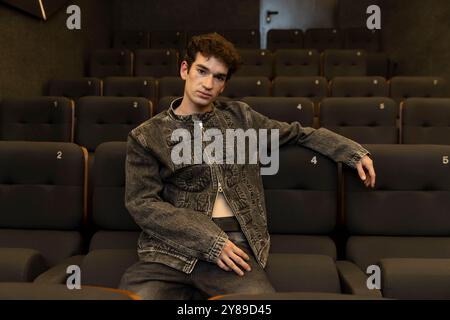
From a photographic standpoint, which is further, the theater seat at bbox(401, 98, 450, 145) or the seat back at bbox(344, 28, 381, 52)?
the seat back at bbox(344, 28, 381, 52)

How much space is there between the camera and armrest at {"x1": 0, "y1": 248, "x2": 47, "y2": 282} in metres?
0.59

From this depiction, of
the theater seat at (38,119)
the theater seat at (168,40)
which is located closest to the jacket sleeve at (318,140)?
the theater seat at (38,119)

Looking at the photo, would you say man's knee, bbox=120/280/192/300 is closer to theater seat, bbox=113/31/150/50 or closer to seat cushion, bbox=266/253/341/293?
seat cushion, bbox=266/253/341/293

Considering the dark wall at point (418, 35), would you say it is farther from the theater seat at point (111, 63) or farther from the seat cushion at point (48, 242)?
the seat cushion at point (48, 242)

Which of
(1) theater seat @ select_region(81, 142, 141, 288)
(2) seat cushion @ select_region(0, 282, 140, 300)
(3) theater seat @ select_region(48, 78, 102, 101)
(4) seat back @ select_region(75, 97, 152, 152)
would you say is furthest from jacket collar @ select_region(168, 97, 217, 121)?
(3) theater seat @ select_region(48, 78, 102, 101)

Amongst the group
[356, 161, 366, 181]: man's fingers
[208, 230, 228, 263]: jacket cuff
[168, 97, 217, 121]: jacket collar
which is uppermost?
[168, 97, 217, 121]: jacket collar

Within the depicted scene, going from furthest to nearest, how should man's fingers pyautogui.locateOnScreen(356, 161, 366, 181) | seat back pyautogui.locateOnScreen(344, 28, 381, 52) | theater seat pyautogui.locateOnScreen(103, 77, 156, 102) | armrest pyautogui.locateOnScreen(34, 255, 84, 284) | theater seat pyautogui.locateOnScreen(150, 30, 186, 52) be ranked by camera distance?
theater seat pyautogui.locateOnScreen(150, 30, 186, 52) → seat back pyautogui.locateOnScreen(344, 28, 381, 52) → theater seat pyautogui.locateOnScreen(103, 77, 156, 102) → man's fingers pyautogui.locateOnScreen(356, 161, 366, 181) → armrest pyautogui.locateOnScreen(34, 255, 84, 284)

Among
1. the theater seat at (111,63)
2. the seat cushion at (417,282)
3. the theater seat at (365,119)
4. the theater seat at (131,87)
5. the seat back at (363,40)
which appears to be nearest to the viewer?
the seat cushion at (417,282)

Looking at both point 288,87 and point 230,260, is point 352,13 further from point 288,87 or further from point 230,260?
point 230,260

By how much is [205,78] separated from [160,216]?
20 cm

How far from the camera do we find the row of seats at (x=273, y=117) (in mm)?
1295

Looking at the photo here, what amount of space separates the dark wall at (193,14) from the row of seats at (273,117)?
1995 mm

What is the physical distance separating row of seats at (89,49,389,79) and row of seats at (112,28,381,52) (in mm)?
519
